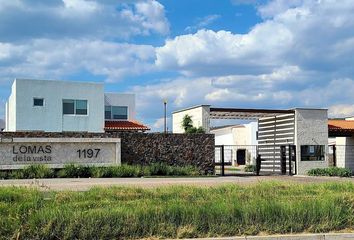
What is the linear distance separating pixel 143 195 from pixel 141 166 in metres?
16.8

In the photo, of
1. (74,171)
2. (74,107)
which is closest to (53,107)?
(74,107)

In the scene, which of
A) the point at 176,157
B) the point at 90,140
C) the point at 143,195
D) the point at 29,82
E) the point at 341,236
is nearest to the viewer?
the point at 341,236

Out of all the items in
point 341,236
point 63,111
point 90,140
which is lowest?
point 341,236

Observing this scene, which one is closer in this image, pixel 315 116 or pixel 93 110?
pixel 315 116

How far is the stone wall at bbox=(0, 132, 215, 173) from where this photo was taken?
31.0 meters

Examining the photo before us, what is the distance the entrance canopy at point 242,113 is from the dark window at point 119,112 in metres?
14.8

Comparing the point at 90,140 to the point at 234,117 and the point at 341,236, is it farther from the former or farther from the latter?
the point at 341,236

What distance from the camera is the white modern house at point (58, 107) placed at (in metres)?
45.5

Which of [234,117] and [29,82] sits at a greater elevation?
[29,82]

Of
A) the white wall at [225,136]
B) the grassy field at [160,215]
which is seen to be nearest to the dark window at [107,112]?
the white wall at [225,136]

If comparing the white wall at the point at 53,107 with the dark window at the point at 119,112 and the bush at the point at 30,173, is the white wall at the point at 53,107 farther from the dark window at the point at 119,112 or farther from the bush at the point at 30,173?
the bush at the point at 30,173

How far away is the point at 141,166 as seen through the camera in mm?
30219

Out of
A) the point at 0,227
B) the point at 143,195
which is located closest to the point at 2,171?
the point at 143,195

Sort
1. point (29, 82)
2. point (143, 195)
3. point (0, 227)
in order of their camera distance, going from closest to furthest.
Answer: point (0, 227) → point (143, 195) → point (29, 82)
